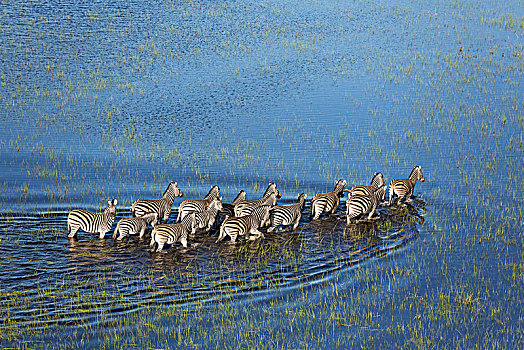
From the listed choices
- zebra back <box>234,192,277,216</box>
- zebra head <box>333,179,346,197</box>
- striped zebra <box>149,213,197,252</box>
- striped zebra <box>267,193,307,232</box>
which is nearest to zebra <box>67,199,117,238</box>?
striped zebra <box>149,213,197,252</box>

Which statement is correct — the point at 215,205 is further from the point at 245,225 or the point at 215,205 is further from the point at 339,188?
the point at 339,188

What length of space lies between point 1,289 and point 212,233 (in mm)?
5459

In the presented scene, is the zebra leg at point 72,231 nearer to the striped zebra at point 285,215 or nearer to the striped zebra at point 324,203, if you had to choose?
the striped zebra at point 285,215

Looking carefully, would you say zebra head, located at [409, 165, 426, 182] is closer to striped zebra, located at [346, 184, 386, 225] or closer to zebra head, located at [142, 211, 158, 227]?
striped zebra, located at [346, 184, 386, 225]

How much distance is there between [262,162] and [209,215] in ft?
20.7

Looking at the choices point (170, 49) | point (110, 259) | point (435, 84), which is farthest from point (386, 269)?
point (170, 49)

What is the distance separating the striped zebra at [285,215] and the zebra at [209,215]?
52.8 inches

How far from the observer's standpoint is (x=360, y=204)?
65.6 feet

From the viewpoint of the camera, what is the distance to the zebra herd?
18000 millimetres

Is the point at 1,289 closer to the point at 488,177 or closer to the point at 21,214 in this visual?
the point at 21,214

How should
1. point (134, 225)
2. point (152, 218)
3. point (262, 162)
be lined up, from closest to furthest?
point (134, 225)
point (152, 218)
point (262, 162)

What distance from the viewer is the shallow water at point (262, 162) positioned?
584 inches

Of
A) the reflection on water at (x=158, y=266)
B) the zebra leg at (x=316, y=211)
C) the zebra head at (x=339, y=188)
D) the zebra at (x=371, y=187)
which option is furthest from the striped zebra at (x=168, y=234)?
the zebra at (x=371, y=187)

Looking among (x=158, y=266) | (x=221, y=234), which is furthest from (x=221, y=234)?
(x=158, y=266)
